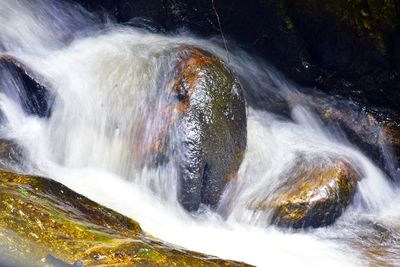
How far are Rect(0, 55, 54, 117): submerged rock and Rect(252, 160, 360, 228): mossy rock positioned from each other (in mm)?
3621

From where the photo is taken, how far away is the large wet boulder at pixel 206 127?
6797mm

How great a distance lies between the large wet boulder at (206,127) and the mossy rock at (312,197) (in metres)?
0.83

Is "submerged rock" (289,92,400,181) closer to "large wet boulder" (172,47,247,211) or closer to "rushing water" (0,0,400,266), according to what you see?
"rushing water" (0,0,400,266)

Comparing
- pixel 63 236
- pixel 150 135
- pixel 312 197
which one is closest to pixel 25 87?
pixel 150 135

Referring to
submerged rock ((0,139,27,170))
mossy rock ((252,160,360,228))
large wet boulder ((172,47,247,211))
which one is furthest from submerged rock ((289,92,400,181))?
submerged rock ((0,139,27,170))

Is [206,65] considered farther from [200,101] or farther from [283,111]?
[283,111]

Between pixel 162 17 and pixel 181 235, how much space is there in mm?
5203

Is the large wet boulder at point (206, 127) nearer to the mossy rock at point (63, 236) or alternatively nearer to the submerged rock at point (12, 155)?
the submerged rock at point (12, 155)

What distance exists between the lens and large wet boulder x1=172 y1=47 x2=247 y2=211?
6.80 m

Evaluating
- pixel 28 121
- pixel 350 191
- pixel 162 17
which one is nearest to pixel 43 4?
pixel 162 17

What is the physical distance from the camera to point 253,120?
8.78 metres

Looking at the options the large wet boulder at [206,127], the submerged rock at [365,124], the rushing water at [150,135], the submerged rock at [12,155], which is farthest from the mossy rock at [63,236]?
the submerged rock at [365,124]

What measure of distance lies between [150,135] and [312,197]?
8.44ft

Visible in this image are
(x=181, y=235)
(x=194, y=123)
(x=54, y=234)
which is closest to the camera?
(x=54, y=234)
